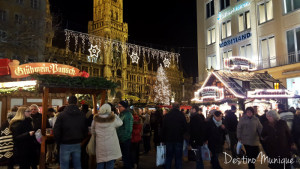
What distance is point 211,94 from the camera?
1823cm

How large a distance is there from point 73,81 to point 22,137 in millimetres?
2013

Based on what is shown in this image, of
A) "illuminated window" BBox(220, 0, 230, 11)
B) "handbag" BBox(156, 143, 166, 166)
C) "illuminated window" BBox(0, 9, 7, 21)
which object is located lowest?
"handbag" BBox(156, 143, 166, 166)

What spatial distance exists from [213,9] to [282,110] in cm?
1914

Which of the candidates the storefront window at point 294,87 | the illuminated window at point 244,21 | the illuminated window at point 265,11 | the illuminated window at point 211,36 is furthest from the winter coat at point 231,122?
the illuminated window at point 211,36

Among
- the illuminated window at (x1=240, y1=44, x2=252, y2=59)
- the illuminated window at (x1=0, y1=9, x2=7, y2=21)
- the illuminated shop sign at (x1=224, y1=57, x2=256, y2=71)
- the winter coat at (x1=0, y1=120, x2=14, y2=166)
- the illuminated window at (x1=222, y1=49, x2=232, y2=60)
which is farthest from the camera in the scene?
the illuminated window at (x1=0, y1=9, x2=7, y2=21)

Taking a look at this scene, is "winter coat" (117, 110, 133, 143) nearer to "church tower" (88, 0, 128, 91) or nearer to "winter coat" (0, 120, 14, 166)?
"winter coat" (0, 120, 14, 166)

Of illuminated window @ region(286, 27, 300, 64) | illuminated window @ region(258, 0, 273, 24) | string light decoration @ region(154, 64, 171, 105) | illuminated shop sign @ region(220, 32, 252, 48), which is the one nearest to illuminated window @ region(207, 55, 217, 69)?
illuminated shop sign @ region(220, 32, 252, 48)

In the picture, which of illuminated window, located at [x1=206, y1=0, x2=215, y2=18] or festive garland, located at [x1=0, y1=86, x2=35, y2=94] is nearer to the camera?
festive garland, located at [x1=0, y1=86, x2=35, y2=94]

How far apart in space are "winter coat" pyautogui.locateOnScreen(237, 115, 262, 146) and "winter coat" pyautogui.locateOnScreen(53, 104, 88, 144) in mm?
4360

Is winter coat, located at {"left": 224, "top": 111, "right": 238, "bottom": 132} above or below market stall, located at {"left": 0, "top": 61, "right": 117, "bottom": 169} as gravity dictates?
below

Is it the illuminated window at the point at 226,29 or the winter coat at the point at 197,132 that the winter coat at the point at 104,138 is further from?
the illuminated window at the point at 226,29

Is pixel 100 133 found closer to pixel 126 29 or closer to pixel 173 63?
pixel 126 29

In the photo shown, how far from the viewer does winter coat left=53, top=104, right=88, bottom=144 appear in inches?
212

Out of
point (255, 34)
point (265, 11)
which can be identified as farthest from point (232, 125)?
point (265, 11)
